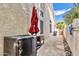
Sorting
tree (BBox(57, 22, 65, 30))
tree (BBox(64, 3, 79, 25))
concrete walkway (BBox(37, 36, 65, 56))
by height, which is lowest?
concrete walkway (BBox(37, 36, 65, 56))

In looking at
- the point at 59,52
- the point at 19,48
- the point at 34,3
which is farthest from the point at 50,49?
the point at 34,3

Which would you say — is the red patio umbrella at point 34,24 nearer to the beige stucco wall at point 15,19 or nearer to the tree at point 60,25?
the beige stucco wall at point 15,19

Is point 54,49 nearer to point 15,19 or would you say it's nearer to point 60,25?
point 60,25

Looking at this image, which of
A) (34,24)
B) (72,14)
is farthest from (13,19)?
(72,14)

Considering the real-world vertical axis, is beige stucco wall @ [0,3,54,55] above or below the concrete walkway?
above

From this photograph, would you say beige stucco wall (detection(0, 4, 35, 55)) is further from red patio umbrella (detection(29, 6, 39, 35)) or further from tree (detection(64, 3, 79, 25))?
tree (detection(64, 3, 79, 25))

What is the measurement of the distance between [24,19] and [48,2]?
35 centimetres

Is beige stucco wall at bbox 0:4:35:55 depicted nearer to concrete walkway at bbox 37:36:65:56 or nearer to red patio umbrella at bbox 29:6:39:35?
red patio umbrella at bbox 29:6:39:35

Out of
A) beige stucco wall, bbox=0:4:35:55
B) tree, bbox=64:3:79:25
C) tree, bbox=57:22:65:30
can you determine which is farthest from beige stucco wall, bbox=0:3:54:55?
→ tree, bbox=64:3:79:25

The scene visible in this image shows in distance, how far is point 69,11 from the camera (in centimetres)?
330

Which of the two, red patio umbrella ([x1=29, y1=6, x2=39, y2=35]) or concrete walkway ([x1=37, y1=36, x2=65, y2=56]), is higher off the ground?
red patio umbrella ([x1=29, y1=6, x2=39, y2=35])

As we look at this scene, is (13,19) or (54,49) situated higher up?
(13,19)

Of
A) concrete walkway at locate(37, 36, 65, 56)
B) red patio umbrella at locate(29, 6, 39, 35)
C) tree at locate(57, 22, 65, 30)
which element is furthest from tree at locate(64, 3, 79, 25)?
red patio umbrella at locate(29, 6, 39, 35)

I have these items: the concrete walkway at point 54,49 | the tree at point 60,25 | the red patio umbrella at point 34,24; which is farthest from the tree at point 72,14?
the red patio umbrella at point 34,24
